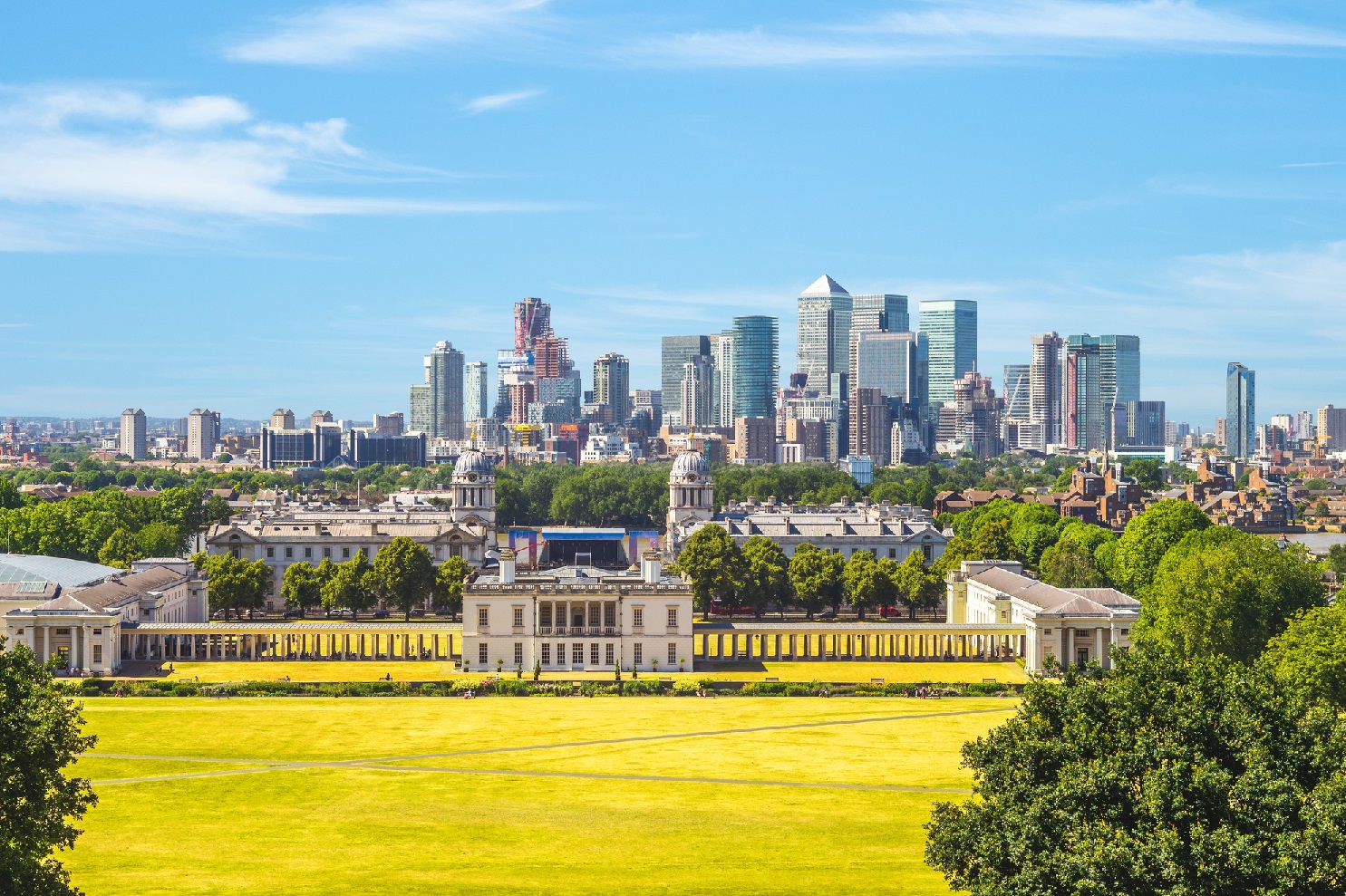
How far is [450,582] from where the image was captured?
398 ft

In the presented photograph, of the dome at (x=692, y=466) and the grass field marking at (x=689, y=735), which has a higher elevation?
the dome at (x=692, y=466)

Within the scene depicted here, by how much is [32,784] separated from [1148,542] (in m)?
93.6

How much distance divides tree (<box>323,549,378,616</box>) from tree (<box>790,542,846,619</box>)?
103ft

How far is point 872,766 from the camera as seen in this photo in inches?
2662

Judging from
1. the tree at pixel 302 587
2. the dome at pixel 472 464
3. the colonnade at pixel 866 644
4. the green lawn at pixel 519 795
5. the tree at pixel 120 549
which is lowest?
the green lawn at pixel 519 795

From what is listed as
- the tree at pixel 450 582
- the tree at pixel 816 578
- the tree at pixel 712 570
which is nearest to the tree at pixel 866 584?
the tree at pixel 816 578

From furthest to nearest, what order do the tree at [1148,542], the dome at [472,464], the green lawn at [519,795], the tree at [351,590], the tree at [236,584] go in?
the dome at [472,464] < the tree at [236,584] < the tree at [1148,542] < the tree at [351,590] < the green lawn at [519,795]

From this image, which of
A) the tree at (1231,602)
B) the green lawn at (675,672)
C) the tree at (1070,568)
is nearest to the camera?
the tree at (1231,602)

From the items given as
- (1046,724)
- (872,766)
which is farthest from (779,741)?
(1046,724)

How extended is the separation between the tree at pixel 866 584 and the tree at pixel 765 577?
15.1ft

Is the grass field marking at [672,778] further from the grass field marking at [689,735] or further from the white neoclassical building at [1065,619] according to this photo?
the white neoclassical building at [1065,619]

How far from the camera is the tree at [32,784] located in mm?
42094

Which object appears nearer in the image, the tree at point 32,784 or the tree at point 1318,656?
the tree at point 32,784

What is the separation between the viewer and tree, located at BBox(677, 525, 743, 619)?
4865 inches
